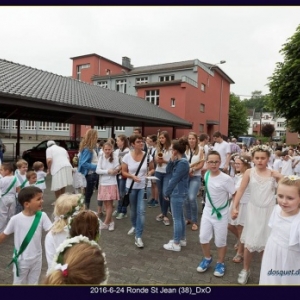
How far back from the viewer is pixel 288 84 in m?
17.2

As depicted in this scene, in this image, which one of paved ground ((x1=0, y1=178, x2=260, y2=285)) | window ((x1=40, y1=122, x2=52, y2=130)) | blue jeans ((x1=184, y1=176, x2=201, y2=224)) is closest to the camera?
paved ground ((x1=0, y1=178, x2=260, y2=285))

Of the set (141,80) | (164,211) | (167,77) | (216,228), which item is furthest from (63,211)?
(141,80)

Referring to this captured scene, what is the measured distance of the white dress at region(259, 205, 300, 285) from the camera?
228 centimetres

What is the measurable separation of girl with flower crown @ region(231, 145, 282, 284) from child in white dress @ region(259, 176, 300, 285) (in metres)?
0.66

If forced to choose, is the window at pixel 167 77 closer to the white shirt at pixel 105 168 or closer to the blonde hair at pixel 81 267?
the white shirt at pixel 105 168

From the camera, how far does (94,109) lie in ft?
43.8

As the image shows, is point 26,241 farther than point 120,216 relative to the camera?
No

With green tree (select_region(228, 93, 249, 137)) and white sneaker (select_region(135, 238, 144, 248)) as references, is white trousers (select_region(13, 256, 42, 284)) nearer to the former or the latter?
white sneaker (select_region(135, 238, 144, 248))

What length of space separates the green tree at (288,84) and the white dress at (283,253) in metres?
17.0

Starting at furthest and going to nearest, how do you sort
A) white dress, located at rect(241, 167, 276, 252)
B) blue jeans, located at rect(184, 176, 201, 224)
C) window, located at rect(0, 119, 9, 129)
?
window, located at rect(0, 119, 9, 129), blue jeans, located at rect(184, 176, 201, 224), white dress, located at rect(241, 167, 276, 252)

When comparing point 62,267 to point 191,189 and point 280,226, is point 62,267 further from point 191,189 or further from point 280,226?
point 191,189

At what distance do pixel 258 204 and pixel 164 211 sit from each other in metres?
2.61

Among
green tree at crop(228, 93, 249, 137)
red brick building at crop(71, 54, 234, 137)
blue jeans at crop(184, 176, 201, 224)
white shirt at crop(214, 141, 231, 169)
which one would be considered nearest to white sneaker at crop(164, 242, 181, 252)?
blue jeans at crop(184, 176, 201, 224)

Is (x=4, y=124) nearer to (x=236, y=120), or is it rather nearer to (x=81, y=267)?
(x=236, y=120)
